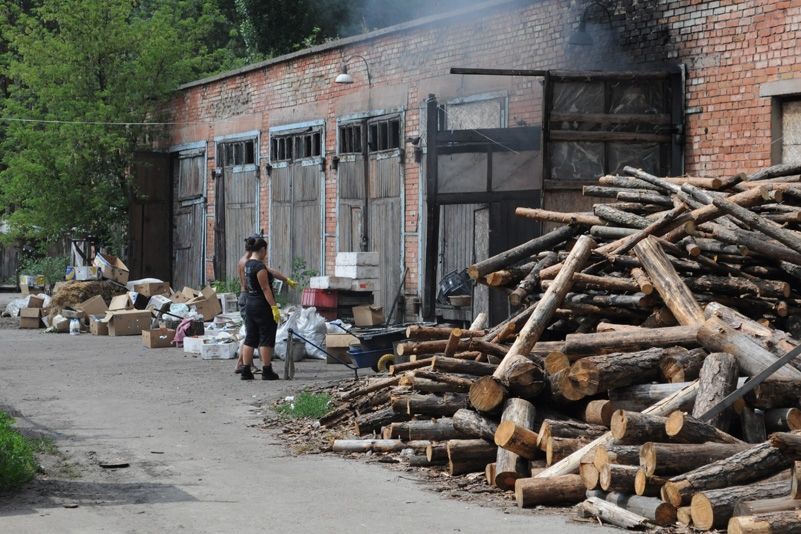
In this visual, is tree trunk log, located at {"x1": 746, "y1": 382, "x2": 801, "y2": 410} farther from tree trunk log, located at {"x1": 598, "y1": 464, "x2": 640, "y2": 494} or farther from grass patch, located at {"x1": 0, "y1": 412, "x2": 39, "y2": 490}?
grass patch, located at {"x1": 0, "y1": 412, "x2": 39, "y2": 490}

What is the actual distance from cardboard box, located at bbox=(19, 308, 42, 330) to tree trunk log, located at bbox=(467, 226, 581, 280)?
1436 cm

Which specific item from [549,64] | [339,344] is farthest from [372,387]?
[549,64]

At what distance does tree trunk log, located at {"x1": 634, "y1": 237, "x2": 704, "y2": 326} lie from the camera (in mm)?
9664

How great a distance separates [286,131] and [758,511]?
17.8 meters

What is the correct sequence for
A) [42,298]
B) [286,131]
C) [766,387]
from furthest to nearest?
1. [42,298]
2. [286,131]
3. [766,387]

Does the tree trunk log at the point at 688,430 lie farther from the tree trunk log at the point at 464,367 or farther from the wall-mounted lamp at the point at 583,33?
the wall-mounted lamp at the point at 583,33

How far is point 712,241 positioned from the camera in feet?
35.3

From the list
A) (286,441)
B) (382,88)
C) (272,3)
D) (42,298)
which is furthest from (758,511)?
(272,3)

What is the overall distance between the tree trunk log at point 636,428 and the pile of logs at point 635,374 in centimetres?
1

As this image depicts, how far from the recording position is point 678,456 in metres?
7.43

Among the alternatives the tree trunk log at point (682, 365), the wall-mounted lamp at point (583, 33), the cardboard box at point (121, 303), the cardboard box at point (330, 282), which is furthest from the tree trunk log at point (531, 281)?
the cardboard box at point (121, 303)

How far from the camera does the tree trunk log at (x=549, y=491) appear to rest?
7883 millimetres


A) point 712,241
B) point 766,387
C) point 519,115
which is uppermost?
point 519,115

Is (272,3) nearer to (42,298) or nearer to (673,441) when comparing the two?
(42,298)
